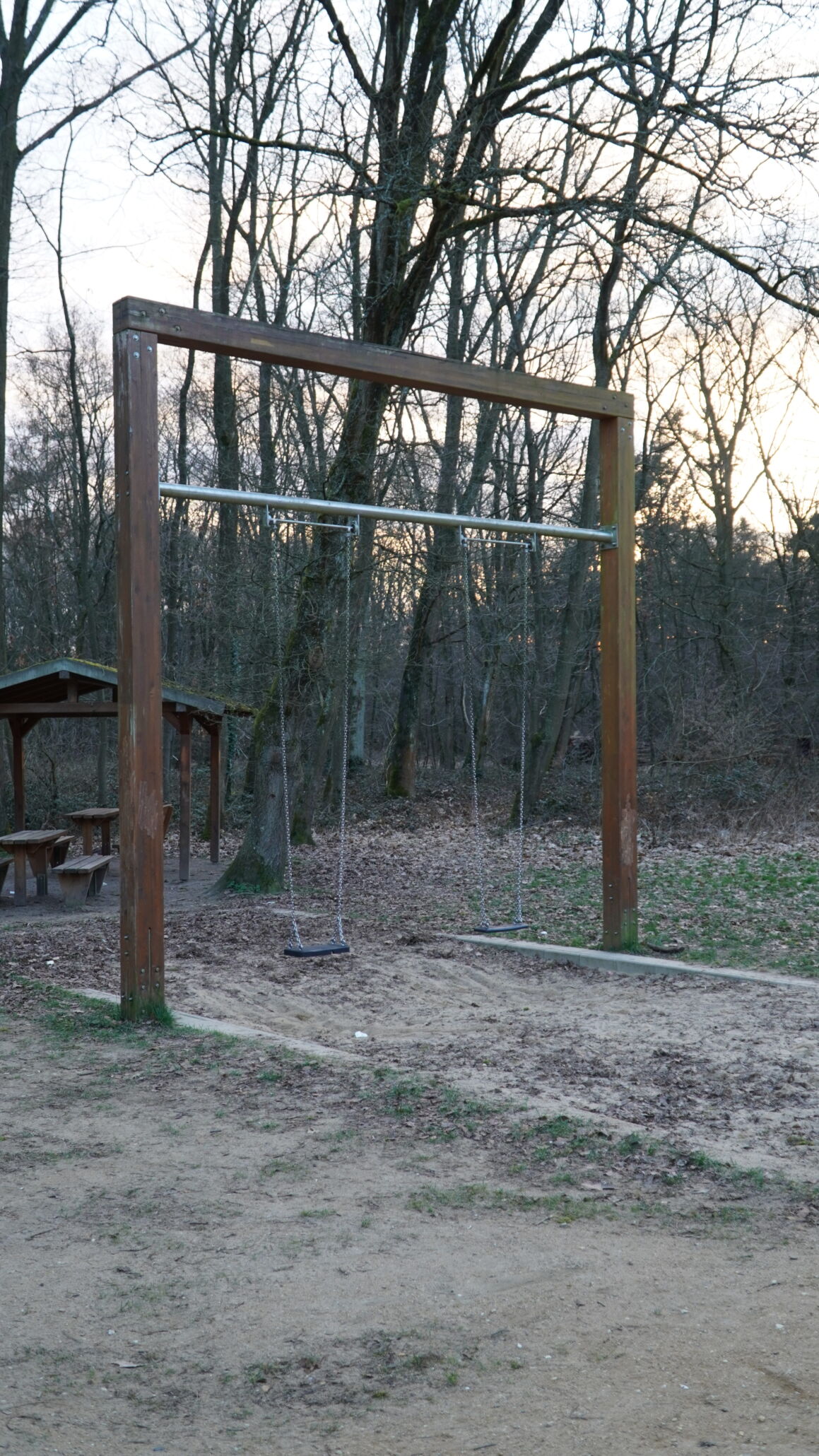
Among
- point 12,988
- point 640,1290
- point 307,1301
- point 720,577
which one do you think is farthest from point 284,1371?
point 720,577

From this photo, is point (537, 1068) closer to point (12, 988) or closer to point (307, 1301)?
point (307, 1301)

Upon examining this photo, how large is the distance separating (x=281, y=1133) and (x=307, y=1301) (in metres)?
1.37

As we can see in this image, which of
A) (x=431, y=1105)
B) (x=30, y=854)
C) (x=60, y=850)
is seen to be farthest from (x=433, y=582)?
(x=431, y=1105)

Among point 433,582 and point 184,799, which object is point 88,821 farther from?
point 433,582

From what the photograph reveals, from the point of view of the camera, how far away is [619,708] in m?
8.16

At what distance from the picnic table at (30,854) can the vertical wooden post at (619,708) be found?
6.55 m

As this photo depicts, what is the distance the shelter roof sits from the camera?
13.1m

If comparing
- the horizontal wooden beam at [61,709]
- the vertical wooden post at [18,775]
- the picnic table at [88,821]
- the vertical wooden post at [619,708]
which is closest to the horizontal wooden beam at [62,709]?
the horizontal wooden beam at [61,709]

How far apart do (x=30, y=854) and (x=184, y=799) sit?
193 centimetres

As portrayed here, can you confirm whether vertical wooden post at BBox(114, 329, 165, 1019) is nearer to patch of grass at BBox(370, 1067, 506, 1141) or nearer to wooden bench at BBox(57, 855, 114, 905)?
patch of grass at BBox(370, 1067, 506, 1141)

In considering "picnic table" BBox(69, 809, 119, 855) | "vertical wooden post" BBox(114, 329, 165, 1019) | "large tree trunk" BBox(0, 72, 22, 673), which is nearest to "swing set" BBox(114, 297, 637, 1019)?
"vertical wooden post" BBox(114, 329, 165, 1019)

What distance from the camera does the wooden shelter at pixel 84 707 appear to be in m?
13.2

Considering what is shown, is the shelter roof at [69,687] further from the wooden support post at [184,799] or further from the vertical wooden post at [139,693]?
the vertical wooden post at [139,693]

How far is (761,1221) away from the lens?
347cm
